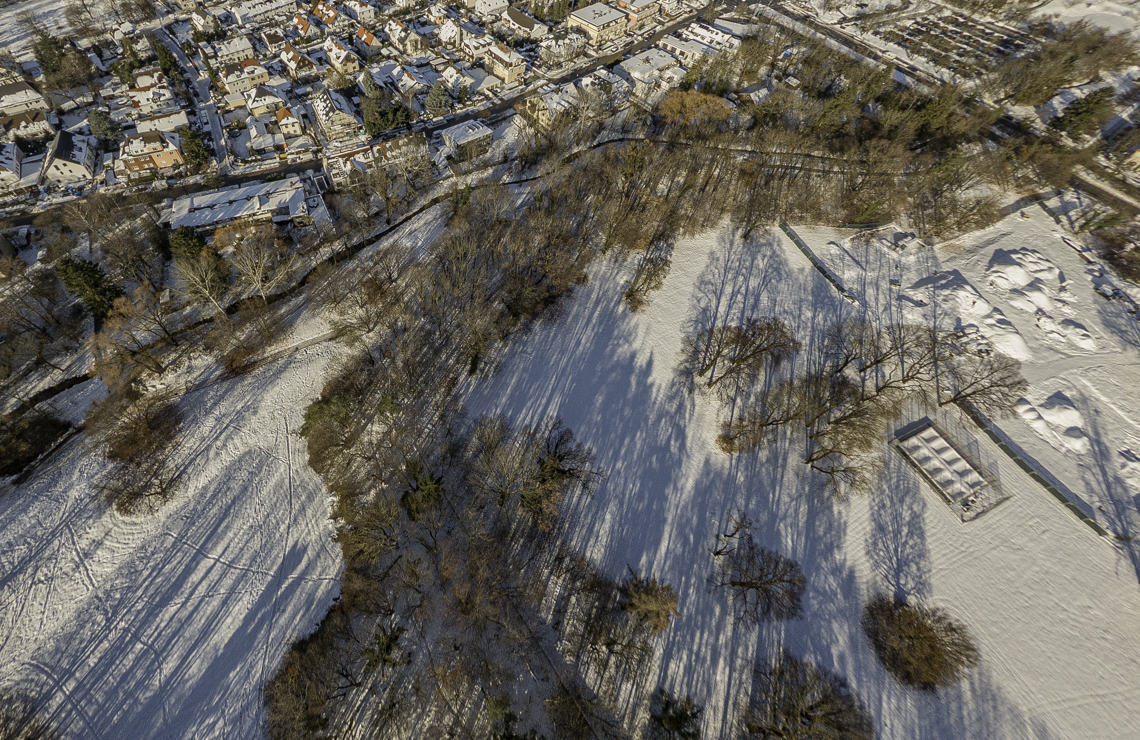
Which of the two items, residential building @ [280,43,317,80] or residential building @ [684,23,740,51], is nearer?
residential building @ [280,43,317,80]

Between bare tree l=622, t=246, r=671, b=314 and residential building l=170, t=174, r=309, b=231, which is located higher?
residential building l=170, t=174, r=309, b=231

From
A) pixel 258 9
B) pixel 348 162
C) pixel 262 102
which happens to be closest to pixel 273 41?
pixel 258 9

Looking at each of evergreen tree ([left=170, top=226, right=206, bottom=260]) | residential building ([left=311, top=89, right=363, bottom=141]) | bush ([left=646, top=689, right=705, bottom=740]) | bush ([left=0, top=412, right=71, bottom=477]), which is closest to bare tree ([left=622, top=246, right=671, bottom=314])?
bush ([left=646, top=689, right=705, bottom=740])

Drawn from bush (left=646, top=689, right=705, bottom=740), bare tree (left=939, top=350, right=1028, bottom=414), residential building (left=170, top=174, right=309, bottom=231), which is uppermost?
residential building (left=170, top=174, right=309, bottom=231)

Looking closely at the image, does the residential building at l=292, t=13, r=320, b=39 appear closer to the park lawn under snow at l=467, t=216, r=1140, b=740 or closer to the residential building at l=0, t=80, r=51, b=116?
the residential building at l=0, t=80, r=51, b=116

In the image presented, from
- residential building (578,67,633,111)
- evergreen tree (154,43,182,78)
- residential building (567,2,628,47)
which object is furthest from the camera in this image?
residential building (567,2,628,47)

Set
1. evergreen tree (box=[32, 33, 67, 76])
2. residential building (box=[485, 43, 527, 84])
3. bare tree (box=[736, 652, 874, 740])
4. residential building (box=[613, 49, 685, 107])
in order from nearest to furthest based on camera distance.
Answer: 1. bare tree (box=[736, 652, 874, 740])
2. residential building (box=[613, 49, 685, 107])
3. evergreen tree (box=[32, 33, 67, 76])
4. residential building (box=[485, 43, 527, 84])
